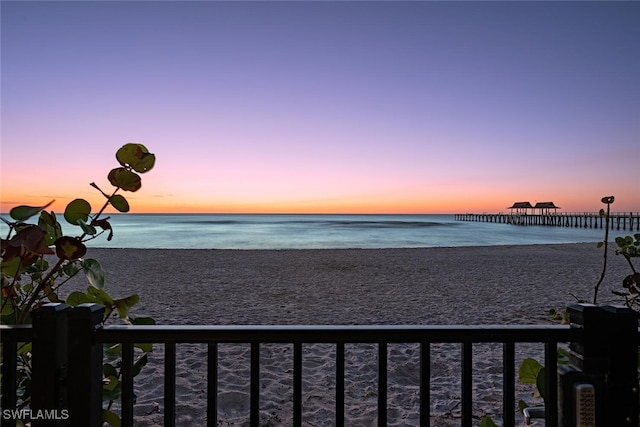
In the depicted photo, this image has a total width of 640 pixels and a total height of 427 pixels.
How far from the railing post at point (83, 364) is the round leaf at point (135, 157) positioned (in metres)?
0.63

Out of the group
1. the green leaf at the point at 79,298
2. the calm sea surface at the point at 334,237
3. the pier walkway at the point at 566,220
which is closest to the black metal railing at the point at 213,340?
the green leaf at the point at 79,298

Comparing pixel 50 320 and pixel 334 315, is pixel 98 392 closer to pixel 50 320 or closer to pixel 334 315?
pixel 50 320

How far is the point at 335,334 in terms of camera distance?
4.66 feet

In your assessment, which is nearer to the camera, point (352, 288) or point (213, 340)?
point (213, 340)

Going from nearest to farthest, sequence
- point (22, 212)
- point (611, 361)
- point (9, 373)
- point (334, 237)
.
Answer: point (611, 361) → point (9, 373) → point (22, 212) → point (334, 237)

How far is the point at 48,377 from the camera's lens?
1.40 metres

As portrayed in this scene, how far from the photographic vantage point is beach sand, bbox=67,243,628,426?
3.79m

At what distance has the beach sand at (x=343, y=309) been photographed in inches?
149

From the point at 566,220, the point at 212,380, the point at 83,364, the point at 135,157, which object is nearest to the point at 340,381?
Answer: the point at 212,380

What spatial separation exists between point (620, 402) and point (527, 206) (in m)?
88.4

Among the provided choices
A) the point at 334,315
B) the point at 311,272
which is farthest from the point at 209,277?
the point at 334,315

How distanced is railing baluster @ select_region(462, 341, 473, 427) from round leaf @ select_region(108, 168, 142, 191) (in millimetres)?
1498

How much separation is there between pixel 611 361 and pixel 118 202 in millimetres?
1994

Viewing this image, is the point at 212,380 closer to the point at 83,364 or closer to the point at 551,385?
the point at 83,364
